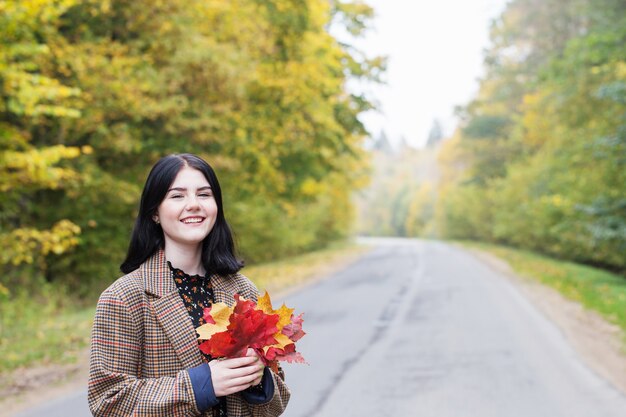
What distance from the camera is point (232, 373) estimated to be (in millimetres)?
1835

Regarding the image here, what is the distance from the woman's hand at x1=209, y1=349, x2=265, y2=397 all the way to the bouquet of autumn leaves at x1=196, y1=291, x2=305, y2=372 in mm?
19

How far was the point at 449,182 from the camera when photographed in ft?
205

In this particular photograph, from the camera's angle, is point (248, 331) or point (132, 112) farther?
point (132, 112)

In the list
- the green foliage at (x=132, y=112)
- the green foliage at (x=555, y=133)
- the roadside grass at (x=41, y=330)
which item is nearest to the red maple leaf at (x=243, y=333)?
the green foliage at (x=132, y=112)

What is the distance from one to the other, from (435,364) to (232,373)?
242 inches

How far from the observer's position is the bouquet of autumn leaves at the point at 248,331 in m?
1.79

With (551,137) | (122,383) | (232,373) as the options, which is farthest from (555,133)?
(122,383)

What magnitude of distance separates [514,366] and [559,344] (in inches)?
70.8

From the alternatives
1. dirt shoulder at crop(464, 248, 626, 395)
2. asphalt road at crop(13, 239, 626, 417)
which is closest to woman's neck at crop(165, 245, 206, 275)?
asphalt road at crop(13, 239, 626, 417)

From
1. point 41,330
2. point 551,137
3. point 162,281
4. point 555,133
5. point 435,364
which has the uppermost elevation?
point 551,137

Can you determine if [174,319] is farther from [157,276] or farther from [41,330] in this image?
[41,330]

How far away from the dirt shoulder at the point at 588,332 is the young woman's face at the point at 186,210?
5.95 metres

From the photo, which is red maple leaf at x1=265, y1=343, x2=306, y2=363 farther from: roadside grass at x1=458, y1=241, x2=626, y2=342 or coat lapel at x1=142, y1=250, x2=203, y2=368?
roadside grass at x1=458, y1=241, x2=626, y2=342

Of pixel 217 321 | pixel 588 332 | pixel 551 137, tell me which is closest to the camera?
pixel 217 321
